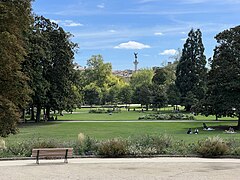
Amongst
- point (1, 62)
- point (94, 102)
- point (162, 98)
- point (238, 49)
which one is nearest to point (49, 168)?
point (1, 62)

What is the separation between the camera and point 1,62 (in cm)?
2478

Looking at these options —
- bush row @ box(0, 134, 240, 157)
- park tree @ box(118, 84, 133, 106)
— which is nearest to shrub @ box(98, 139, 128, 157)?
bush row @ box(0, 134, 240, 157)

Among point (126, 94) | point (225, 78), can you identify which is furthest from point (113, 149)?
point (126, 94)

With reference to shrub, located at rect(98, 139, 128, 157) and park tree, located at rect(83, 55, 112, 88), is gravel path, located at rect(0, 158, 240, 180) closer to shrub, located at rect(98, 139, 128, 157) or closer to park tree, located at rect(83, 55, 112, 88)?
shrub, located at rect(98, 139, 128, 157)

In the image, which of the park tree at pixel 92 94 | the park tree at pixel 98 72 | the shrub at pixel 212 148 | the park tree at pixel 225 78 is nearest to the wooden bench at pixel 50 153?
the shrub at pixel 212 148

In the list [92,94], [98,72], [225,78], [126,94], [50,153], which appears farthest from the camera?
[98,72]

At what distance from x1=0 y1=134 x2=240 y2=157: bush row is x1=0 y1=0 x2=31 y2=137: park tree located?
297 inches

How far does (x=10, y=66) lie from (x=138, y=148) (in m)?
12.2

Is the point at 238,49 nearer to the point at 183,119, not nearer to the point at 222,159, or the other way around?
the point at 183,119

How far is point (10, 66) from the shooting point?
25.1m

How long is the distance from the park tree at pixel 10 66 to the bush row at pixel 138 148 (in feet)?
24.7

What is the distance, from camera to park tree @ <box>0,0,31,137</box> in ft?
81.0

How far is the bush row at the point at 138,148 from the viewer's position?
16.8 m

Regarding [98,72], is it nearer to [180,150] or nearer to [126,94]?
[126,94]
